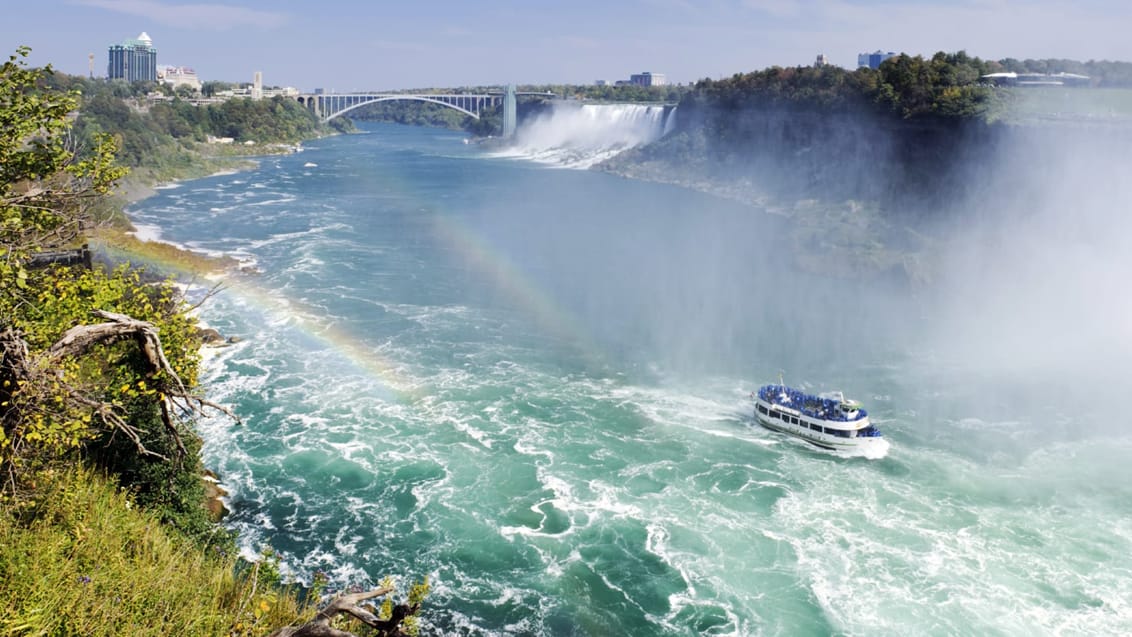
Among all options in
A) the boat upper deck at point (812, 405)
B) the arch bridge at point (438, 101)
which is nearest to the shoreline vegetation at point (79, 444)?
the boat upper deck at point (812, 405)

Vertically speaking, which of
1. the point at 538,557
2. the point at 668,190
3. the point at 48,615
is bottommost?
the point at 538,557

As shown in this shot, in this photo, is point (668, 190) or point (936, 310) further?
point (668, 190)

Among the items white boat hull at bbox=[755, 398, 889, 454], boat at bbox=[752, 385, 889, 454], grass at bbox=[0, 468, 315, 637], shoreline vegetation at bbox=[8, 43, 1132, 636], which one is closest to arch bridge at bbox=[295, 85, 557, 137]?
shoreline vegetation at bbox=[8, 43, 1132, 636]

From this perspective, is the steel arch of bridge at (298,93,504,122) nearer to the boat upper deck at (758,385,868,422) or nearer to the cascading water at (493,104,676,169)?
the cascading water at (493,104,676,169)

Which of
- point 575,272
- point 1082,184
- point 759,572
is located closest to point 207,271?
point 575,272

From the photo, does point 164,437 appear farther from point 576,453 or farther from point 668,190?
point 668,190

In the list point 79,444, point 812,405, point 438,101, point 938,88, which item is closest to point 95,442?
point 79,444

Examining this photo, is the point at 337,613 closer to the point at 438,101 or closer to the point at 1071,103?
the point at 1071,103
